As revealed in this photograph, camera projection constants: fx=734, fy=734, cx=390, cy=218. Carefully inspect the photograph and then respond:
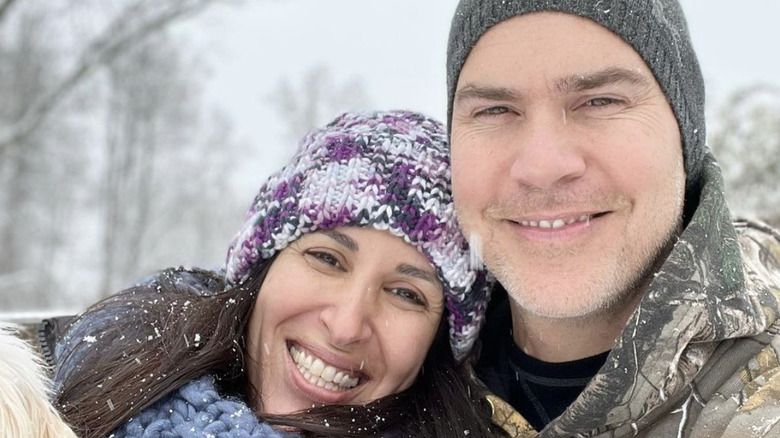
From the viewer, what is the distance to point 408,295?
2.44 meters

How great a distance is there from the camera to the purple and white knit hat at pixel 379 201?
232 cm

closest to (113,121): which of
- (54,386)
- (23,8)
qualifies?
(23,8)

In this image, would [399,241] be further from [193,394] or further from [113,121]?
[113,121]

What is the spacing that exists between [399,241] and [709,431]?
1.04 meters

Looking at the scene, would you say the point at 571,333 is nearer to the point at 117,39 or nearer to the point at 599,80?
the point at 599,80

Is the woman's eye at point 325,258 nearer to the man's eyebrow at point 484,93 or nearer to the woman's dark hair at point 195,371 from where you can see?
the woman's dark hair at point 195,371

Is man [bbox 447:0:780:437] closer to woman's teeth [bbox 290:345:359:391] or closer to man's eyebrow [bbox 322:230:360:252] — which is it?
man's eyebrow [bbox 322:230:360:252]

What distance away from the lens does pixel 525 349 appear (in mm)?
2447

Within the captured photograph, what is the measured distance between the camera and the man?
178 cm

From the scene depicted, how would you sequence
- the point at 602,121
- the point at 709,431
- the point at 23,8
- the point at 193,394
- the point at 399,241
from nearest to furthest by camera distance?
the point at 709,431
the point at 602,121
the point at 193,394
the point at 399,241
the point at 23,8

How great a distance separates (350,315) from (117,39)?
32.6 ft

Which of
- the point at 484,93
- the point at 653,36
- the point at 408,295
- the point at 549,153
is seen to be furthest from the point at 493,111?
the point at 408,295

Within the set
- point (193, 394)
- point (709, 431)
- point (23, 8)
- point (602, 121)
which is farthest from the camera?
point (23, 8)

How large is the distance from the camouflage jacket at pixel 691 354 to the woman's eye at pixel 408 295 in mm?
693
